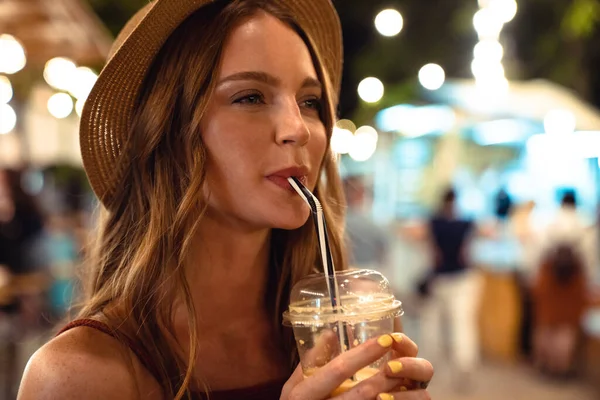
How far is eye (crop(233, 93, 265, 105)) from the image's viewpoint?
4.86 feet

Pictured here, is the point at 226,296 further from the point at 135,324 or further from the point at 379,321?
the point at 379,321

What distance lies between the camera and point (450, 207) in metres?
5.96

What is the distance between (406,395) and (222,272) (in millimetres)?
664

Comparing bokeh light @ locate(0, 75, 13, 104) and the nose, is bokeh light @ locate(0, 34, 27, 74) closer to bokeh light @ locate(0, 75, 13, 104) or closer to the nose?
bokeh light @ locate(0, 75, 13, 104)

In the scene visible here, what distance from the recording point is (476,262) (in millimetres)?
6426

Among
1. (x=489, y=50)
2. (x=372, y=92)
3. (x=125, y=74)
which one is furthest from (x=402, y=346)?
(x=372, y=92)

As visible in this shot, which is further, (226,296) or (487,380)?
(487,380)

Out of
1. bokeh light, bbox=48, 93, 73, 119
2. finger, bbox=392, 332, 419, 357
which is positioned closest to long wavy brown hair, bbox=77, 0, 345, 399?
finger, bbox=392, 332, 419, 357

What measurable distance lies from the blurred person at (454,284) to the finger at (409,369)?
479 cm

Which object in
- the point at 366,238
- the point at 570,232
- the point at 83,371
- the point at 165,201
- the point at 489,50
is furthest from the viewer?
the point at 489,50

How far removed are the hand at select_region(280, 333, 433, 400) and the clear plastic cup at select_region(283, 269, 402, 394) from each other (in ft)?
0.14

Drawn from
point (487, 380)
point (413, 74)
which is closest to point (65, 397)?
point (487, 380)

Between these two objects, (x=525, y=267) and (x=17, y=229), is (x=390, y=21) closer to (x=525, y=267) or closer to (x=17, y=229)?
(x=525, y=267)

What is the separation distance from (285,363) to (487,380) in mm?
4708
